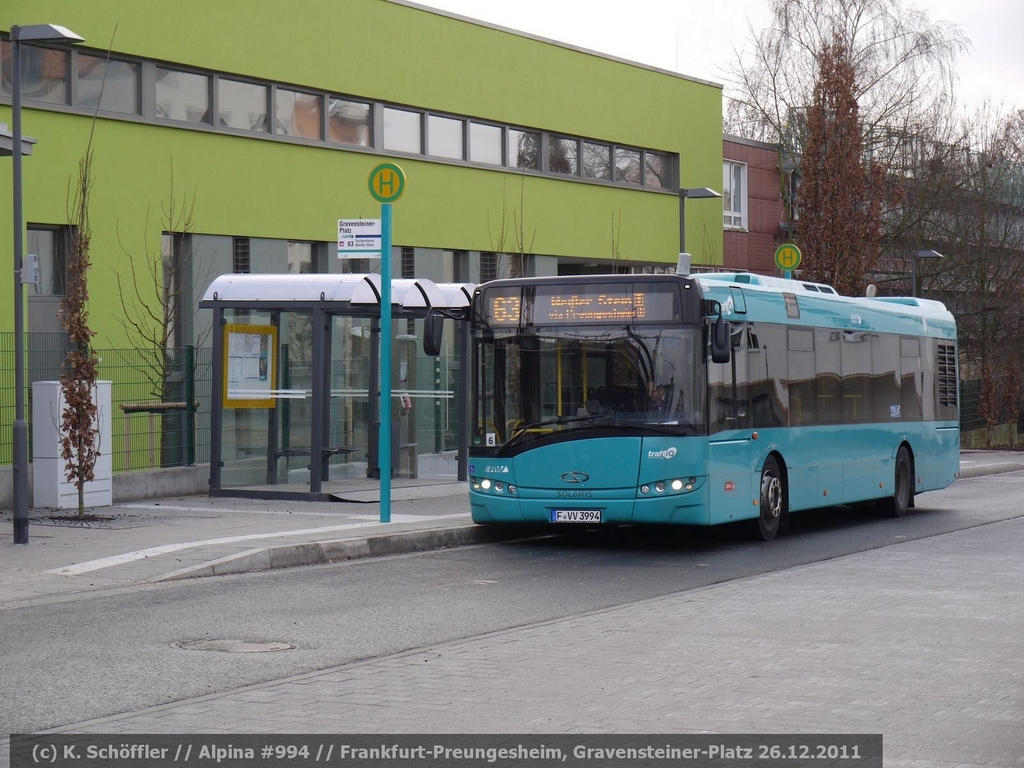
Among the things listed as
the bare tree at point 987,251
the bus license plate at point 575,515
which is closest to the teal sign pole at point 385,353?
the bus license plate at point 575,515

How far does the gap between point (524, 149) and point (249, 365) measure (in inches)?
552

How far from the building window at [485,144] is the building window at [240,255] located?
687 centimetres

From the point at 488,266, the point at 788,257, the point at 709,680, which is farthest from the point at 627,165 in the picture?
the point at 709,680

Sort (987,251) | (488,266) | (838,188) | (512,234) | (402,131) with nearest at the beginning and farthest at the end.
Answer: (402,131), (488,266), (512,234), (838,188), (987,251)

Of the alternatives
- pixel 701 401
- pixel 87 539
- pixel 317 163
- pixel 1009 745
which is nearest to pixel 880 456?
pixel 701 401

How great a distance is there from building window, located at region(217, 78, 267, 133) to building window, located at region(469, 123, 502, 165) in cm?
601

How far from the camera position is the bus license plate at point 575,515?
15.5m

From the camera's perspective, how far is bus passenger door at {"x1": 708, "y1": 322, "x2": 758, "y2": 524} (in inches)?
613

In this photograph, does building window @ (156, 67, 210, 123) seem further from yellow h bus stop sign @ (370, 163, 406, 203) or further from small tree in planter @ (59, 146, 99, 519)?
yellow h bus stop sign @ (370, 163, 406, 203)

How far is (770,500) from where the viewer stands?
17.3m

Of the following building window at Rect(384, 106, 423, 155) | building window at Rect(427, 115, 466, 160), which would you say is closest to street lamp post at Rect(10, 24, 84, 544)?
building window at Rect(384, 106, 423, 155)

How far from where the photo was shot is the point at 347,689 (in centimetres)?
802

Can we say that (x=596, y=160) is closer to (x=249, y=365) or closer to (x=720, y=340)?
(x=249, y=365)

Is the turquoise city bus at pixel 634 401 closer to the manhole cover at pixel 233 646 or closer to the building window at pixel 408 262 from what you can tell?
the manhole cover at pixel 233 646
